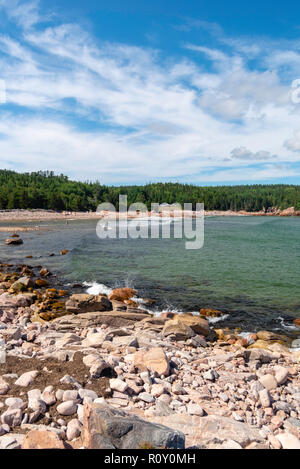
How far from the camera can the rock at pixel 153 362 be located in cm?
778

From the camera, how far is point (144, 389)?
690cm

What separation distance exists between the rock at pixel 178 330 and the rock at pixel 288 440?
597 centimetres

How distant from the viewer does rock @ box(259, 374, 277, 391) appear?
26.2 feet

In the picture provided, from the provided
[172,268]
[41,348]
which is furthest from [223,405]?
[172,268]

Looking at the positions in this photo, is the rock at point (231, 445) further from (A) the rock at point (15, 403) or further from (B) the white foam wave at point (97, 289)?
(B) the white foam wave at point (97, 289)

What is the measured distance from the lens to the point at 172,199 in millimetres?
189500

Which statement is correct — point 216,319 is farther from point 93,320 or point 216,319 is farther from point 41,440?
point 41,440

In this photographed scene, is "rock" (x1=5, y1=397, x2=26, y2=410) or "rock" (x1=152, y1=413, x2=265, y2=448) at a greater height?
"rock" (x1=5, y1=397, x2=26, y2=410)

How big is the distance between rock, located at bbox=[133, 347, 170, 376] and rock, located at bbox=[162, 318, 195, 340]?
123 inches

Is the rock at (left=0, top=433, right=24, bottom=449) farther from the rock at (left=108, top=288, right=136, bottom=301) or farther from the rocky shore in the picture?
the rock at (left=108, top=288, right=136, bottom=301)

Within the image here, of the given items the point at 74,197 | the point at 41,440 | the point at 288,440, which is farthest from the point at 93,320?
the point at 74,197

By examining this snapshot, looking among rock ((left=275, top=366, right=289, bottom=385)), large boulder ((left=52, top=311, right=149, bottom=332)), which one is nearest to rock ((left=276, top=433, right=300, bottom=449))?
rock ((left=275, top=366, right=289, bottom=385))

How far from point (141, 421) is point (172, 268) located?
70.5ft

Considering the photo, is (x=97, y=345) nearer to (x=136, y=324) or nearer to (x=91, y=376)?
(x=91, y=376)
